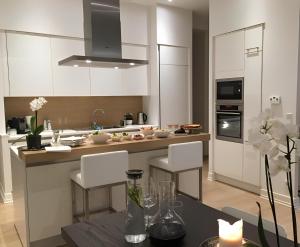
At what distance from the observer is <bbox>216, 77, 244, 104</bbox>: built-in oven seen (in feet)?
14.6

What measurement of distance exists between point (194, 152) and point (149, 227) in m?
1.95

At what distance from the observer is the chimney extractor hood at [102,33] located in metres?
3.58

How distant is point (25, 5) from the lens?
4395 mm

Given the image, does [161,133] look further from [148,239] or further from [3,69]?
[3,69]

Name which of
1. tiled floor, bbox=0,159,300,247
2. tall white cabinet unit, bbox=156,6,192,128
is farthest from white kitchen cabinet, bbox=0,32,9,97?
tall white cabinet unit, bbox=156,6,192,128

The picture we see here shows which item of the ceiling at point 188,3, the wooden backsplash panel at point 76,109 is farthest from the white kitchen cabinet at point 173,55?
the wooden backsplash panel at point 76,109

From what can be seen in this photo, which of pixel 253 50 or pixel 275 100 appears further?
pixel 253 50

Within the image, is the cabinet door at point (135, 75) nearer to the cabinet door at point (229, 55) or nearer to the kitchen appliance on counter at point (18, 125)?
the cabinet door at point (229, 55)

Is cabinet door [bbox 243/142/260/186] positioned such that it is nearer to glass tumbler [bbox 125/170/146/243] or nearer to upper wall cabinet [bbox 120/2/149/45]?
upper wall cabinet [bbox 120/2/149/45]

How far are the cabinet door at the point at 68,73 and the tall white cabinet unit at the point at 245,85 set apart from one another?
2.19m

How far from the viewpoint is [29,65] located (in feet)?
14.8

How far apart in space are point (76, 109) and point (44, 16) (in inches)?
64.6

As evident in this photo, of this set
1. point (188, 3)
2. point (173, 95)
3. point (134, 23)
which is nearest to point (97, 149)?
point (173, 95)

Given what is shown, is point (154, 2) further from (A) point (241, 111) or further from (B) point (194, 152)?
(B) point (194, 152)
